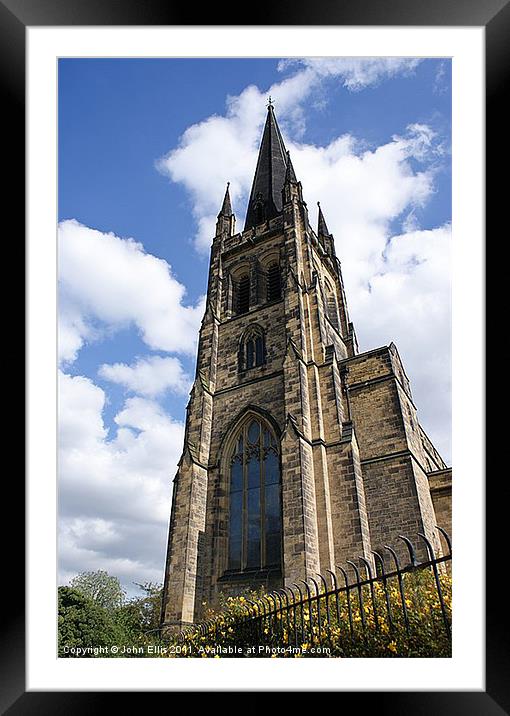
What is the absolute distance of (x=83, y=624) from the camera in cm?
847

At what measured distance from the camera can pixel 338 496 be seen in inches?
545

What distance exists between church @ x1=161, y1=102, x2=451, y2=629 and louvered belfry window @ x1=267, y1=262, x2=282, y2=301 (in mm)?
57

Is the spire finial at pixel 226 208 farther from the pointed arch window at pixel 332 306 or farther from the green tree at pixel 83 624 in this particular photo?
the green tree at pixel 83 624

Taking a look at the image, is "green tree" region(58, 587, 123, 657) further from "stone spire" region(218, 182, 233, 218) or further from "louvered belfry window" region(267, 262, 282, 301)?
"stone spire" region(218, 182, 233, 218)

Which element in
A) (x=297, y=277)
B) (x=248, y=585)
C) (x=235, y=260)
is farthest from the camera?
(x=235, y=260)

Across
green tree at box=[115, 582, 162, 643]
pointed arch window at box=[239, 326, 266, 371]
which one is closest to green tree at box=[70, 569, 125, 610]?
green tree at box=[115, 582, 162, 643]

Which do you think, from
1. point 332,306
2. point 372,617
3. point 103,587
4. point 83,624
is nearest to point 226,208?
point 332,306

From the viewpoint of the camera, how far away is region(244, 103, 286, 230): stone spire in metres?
26.8
